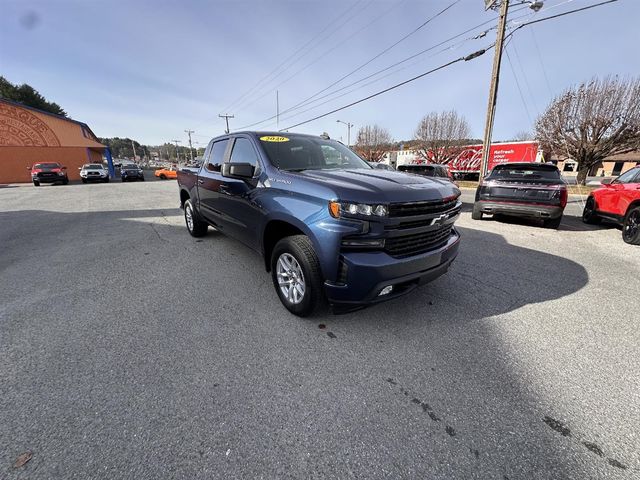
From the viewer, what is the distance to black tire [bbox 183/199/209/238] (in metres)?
5.81

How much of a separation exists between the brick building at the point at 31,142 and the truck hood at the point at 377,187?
35.6 metres

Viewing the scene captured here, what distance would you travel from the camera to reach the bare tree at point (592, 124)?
18.7 m

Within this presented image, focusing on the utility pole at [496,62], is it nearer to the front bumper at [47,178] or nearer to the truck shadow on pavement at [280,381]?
the truck shadow on pavement at [280,381]

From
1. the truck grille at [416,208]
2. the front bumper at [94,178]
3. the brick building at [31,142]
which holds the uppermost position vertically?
the brick building at [31,142]

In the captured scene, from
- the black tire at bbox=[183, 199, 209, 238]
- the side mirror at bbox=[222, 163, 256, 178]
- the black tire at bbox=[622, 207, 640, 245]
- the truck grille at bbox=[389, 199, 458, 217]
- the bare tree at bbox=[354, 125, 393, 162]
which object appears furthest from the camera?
the bare tree at bbox=[354, 125, 393, 162]

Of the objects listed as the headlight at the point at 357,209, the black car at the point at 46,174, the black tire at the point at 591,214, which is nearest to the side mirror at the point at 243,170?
the headlight at the point at 357,209

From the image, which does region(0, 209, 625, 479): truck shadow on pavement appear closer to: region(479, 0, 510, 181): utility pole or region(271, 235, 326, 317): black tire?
region(271, 235, 326, 317): black tire

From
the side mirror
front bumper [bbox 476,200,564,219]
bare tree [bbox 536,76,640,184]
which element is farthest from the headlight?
bare tree [bbox 536,76,640,184]

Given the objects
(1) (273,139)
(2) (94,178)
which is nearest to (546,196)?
(1) (273,139)

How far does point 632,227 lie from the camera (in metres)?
6.05

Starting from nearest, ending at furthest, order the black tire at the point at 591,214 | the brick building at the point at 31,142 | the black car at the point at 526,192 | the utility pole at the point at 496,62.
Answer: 1. the black car at the point at 526,192
2. the black tire at the point at 591,214
3. the utility pole at the point at 496,62
4. the brick building at the point at 31,142

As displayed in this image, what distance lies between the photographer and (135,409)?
1915 millimetres

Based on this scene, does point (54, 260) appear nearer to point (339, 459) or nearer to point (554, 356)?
point (339, 459)

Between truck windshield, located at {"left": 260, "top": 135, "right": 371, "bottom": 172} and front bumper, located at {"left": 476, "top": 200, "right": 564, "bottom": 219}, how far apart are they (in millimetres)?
4792
